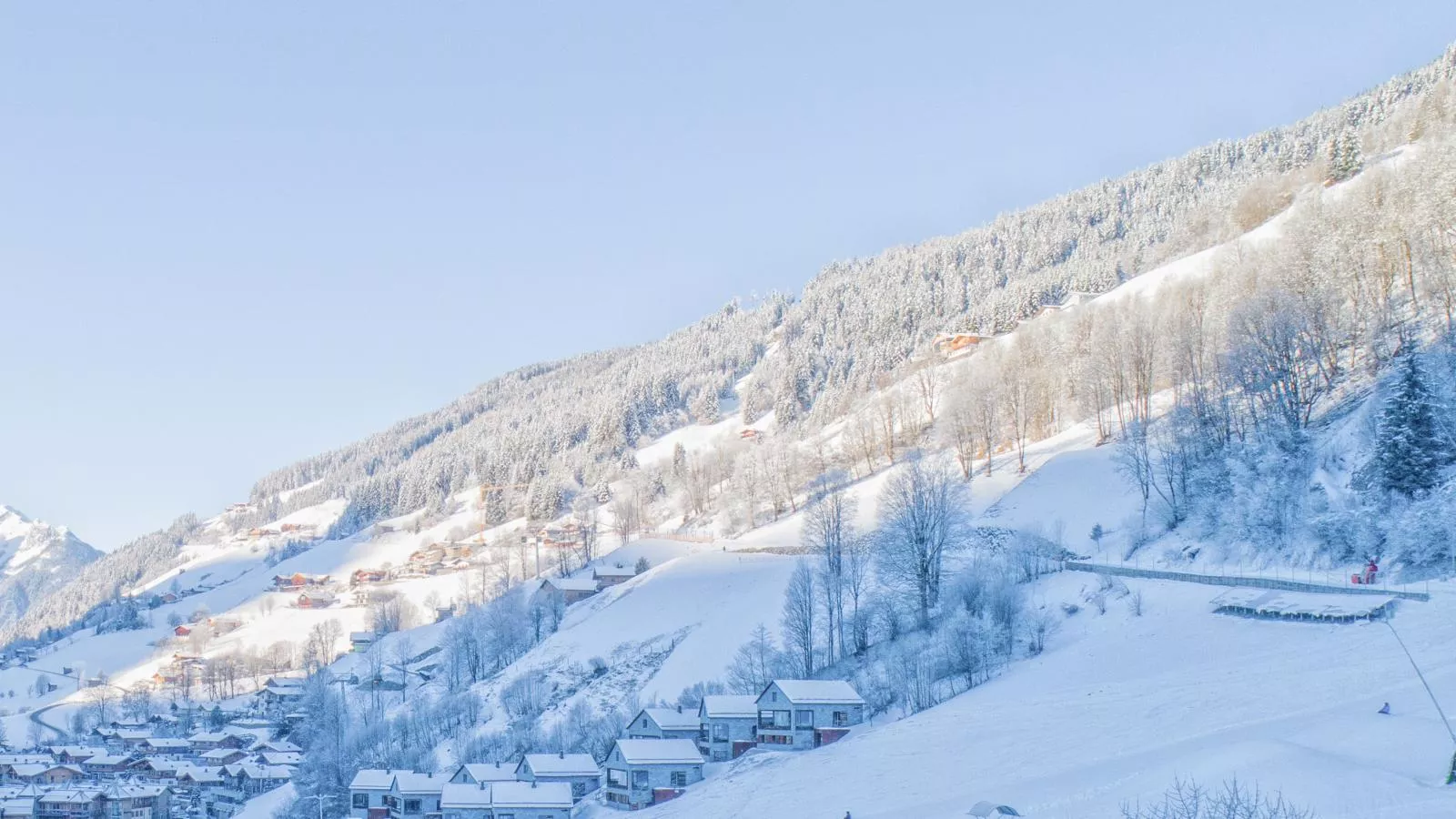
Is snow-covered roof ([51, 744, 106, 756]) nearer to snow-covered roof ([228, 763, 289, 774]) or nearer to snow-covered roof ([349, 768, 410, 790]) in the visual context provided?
snow-covered roof ([228, 763, 289, 774])

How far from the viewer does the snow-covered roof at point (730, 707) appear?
49.9 metres

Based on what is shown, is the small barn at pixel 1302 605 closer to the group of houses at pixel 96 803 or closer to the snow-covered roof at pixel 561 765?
the snow-covered roof at pixel 561 765

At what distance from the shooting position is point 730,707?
50.2 m

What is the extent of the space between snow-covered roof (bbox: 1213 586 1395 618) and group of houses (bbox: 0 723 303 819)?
225 feet

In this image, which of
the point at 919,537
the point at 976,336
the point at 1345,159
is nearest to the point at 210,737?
the point at 919,537

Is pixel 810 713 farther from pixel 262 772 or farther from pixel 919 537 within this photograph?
pixel 262 772

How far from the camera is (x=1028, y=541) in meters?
59.0

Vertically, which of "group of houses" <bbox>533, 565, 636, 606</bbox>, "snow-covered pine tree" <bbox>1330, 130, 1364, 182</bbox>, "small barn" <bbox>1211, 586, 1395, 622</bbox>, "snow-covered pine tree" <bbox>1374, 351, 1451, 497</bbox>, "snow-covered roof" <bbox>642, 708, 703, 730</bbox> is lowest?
"snow-covered roof" <bbox>642, 708, 703, 730</bbox>

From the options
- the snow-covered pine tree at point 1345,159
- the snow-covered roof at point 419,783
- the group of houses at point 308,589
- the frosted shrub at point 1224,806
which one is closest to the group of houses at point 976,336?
the snow-covered pine tree at point 1345,159

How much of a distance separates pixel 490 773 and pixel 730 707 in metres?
12.0

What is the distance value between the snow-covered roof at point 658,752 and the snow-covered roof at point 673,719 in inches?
64.6

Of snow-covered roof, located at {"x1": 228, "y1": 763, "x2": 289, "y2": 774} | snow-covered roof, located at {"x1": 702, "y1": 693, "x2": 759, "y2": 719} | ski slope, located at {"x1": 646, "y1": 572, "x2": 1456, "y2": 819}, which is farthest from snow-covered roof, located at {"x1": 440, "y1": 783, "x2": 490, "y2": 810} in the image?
snow-covered roof, located at {"x1": 228, "y1": 763, "x2": 289, "y2": 774}

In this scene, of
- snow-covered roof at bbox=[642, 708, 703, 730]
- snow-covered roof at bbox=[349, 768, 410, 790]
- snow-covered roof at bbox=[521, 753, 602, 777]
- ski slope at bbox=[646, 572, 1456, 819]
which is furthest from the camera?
snow-covered roof at bbox=[349, 768, 410, 790]

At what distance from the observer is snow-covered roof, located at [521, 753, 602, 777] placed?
1970 inches
